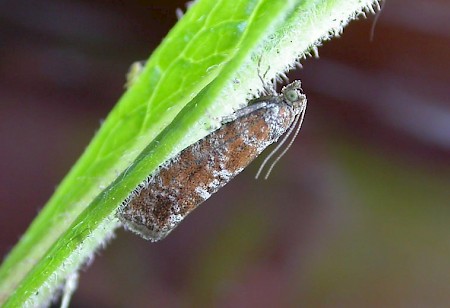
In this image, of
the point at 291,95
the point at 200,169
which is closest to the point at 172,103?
the point at 200,169

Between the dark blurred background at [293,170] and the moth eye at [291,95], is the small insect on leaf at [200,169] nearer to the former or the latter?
the moth eye at [291,95]

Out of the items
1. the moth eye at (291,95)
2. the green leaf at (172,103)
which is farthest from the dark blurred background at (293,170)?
the green leaf at (172,103)

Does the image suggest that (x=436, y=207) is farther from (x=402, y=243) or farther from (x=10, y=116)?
(x=10, y=116)

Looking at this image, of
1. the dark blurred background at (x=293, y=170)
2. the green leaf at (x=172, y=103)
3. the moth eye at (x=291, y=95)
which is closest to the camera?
the green leaf at (x=172, y=103)

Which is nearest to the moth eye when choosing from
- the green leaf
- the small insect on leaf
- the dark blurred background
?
the small insect on leaf

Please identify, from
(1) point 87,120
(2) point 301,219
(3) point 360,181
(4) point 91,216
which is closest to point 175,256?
(2) point 301,219

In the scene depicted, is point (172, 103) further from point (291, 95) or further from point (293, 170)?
point (293, 170)

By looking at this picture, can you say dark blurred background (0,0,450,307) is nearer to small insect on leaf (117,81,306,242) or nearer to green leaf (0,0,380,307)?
small insect on leaf (117,81,306,242)
